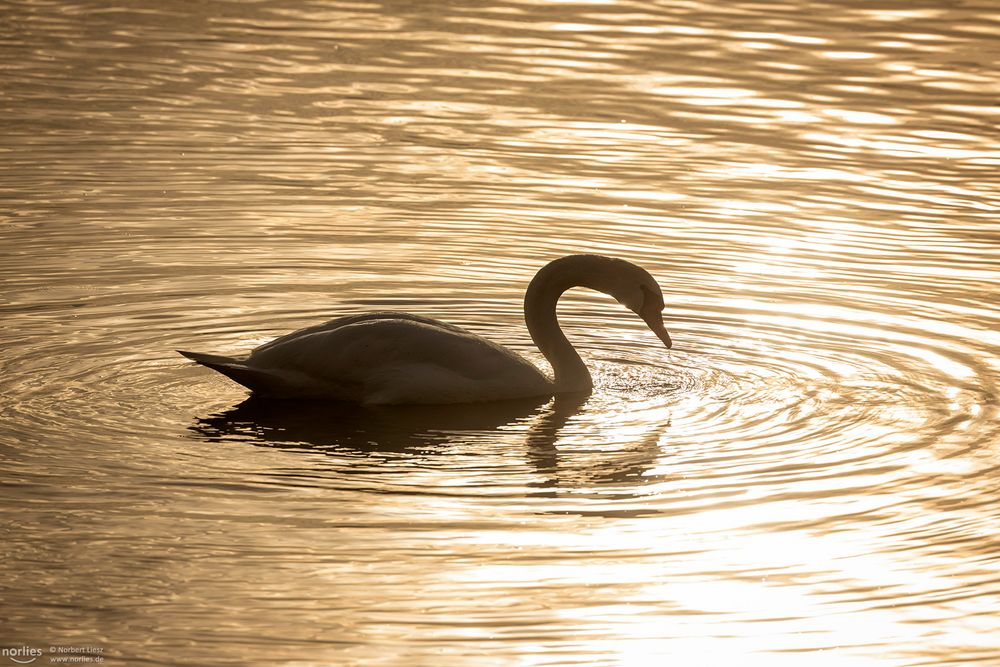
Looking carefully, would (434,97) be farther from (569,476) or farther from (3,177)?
(569,476)

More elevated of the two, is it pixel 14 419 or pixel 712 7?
pixel 712 7

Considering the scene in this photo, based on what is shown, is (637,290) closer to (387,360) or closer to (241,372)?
(387,360)

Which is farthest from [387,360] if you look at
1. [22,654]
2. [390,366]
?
[22,654]

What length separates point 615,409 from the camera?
427 inches

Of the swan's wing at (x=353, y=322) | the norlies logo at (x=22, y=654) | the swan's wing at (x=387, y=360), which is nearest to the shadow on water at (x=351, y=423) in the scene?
the swan's wing at (x=387, y=360)

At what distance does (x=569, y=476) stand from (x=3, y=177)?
807cm

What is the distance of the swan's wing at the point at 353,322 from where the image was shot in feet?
35.0

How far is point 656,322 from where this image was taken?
11375 mm

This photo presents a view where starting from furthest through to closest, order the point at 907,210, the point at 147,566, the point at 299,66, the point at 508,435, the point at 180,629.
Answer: the point at 299,66 → the point at 907,210 → the point at 508,435 → the point at 147,566 → the point at 180,629

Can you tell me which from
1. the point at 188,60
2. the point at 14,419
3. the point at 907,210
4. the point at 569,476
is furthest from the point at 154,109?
the point at 569,476

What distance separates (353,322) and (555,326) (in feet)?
4.30

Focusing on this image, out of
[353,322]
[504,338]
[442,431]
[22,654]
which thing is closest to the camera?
[22,654]

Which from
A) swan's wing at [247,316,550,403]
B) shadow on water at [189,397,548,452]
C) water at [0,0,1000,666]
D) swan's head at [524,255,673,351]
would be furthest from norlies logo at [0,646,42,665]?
swan's head at [524,255,673,351]

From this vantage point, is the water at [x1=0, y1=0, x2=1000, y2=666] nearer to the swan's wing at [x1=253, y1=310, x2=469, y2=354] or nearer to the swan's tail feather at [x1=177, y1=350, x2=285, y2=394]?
the swan's tail feather at [x1=177, y1=350, x2=285, y2=394]
